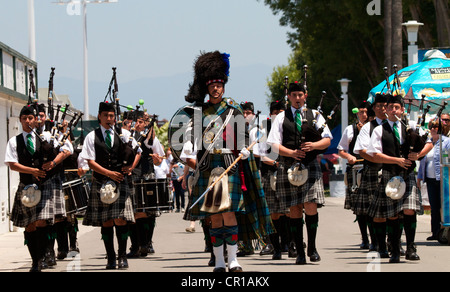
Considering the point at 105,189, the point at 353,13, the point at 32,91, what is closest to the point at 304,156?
the point at 105,189

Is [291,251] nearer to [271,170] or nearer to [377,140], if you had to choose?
[271,170]

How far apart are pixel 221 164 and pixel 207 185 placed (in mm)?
264

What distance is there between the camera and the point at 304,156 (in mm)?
10469

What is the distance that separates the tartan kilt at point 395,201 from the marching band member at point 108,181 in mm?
2939

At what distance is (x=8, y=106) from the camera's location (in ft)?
62.1

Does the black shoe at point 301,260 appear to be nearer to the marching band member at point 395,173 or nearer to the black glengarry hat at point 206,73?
the marching band member at point 395,173

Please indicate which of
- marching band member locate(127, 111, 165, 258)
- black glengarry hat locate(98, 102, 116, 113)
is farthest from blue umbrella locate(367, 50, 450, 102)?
black glengarry hat locate(98, 102, 116, 113)

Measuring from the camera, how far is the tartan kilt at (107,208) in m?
10.7

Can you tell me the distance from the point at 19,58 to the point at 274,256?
33.1ft


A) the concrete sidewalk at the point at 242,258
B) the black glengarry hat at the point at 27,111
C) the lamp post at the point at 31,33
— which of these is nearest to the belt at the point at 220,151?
the concrete sidewalk at the point at 242,258

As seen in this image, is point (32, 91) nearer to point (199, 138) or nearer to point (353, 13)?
point (199, 138)

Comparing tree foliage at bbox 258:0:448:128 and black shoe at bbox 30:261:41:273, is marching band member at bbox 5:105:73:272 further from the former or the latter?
tree foliage at bbox 258:0:448:128

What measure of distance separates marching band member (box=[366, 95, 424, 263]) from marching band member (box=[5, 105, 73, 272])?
383 centimetres

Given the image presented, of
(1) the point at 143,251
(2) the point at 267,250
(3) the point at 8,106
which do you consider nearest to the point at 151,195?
(1) the point at 143,251
